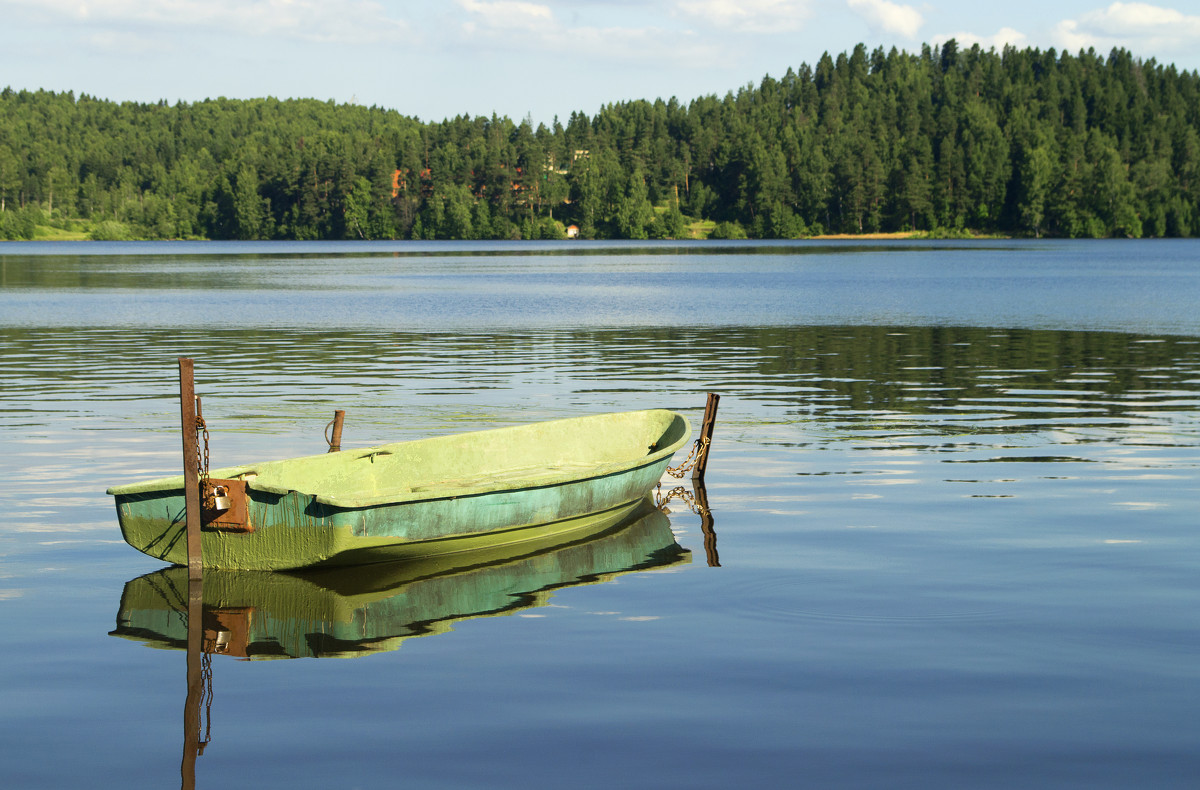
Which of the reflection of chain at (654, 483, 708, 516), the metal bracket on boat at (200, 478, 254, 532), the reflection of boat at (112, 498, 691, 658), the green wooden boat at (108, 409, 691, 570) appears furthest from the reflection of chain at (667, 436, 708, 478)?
the metal bracket on boat at (200, 478, 254, 532)

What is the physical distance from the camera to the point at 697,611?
13.2 metres

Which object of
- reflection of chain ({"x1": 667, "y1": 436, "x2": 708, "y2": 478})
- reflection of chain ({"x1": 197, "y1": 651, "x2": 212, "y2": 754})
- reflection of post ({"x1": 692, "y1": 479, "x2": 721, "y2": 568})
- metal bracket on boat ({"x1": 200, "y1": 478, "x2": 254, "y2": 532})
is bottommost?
reflection of chain ({"x1": 197, "y1": 651, "x2": 212, "y2": 754})

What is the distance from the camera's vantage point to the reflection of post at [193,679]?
9.12 m

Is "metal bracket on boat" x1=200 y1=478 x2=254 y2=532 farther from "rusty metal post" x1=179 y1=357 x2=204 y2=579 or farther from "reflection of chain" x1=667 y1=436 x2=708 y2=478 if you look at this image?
"reflection of chain" x1=667 y1=436 x2=708 y2=478

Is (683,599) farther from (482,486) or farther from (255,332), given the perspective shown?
(255,332)

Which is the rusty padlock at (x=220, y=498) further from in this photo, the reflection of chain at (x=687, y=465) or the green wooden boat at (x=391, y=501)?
the reflection of chain at (x=687, y=465)

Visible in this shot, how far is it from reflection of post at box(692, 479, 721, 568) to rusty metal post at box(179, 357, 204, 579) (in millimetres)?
Result: 5981

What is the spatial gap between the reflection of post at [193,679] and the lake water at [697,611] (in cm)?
6

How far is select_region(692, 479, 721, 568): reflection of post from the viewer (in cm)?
1559

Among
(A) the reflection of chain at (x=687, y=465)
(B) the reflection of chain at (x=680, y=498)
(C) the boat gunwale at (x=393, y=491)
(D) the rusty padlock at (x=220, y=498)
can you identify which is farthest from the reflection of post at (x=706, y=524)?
(D) the rusty padlock at (x=220, y=498)

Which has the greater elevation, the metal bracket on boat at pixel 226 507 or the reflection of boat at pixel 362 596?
the metal bracket on boat at pixel 226 507

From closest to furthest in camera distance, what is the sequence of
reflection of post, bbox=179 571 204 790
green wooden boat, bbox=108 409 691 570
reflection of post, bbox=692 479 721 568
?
reflection of post, bbox=179 571 204 790 < green wooden boat, bbox=108 409 691 570 < reflection of post, bbox=692 479 721 568

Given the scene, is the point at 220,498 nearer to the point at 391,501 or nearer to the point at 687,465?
the point at 391,501

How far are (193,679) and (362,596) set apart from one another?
3.01 m
